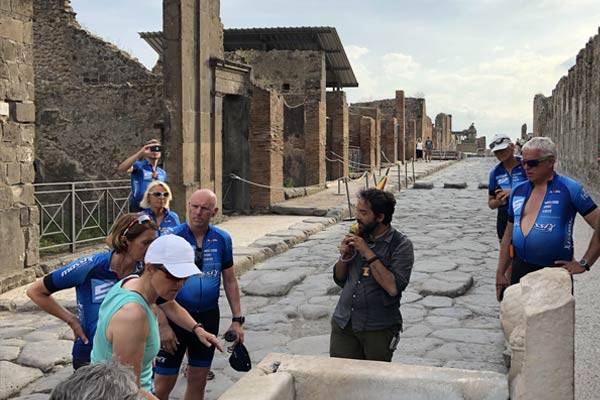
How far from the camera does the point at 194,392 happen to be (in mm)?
3650

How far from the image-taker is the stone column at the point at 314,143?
17641mm

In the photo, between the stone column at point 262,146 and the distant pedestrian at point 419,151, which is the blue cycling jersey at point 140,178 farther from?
the distant pedestrian at point 419,151

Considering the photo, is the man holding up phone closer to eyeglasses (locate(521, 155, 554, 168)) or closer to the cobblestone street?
the cobblestone street

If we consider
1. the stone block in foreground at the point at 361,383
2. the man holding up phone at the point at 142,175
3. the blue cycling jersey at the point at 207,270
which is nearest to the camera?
the stone block in foreground at the point at 361,383

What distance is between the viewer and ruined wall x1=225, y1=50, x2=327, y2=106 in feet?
62.9

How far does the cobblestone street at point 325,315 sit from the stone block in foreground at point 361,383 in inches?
52.8

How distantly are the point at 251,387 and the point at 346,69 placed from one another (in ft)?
74.8

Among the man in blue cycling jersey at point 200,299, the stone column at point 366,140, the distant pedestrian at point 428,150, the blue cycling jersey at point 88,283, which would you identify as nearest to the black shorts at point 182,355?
the man in blue cycling jersey at point 200,299

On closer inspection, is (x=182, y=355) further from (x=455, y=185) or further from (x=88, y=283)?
(x=455, y=185)

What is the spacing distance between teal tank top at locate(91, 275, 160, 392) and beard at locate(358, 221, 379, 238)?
4.47 feet

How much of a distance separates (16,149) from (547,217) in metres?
5.72

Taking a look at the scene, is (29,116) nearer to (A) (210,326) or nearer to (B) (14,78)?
(B) (14,78)

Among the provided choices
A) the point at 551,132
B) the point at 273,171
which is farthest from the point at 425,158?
the point at 273,171

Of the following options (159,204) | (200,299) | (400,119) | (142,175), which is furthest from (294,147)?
(400,119)
